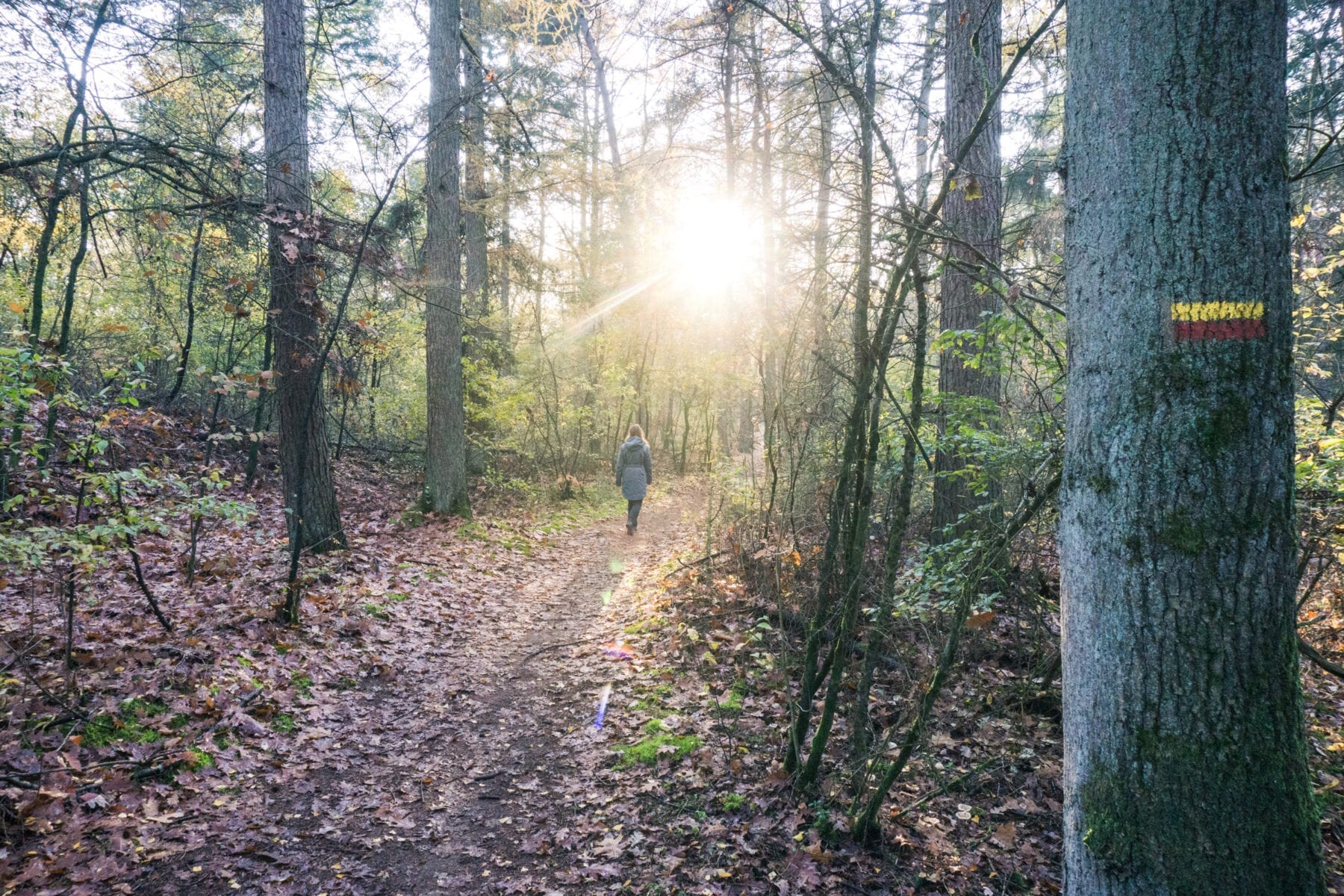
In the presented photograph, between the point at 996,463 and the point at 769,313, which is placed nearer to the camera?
the point at 996,463

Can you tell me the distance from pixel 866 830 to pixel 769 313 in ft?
20.4

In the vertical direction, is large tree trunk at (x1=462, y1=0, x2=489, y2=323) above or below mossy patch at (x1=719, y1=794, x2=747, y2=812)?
above

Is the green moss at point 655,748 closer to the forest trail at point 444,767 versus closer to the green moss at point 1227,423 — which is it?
the forest trail at point 444,767

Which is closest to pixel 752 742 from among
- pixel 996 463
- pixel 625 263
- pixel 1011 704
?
pixel 1011 704

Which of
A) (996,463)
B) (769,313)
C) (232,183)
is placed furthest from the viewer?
(769,313)

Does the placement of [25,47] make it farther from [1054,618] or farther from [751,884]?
[1054,618]

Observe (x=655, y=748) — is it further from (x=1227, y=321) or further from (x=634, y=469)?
(x=634, y=469)

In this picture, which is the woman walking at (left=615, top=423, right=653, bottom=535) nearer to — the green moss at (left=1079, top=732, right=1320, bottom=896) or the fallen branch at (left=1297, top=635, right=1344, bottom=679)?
the fallen branch at (left=1297, top=635, right=1344, bottom=679)

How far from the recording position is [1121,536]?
1845 mm

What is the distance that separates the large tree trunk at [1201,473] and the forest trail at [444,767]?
3.01 m

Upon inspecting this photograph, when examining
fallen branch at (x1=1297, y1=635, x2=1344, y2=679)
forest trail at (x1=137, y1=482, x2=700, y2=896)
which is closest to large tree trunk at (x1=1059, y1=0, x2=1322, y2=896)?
fallen branch at (x1=1297, y1=635, x2=1344, y2=679)

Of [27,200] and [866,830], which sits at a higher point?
[27,200]

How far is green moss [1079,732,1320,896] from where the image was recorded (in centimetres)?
168

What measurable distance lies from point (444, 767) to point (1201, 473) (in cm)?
483
